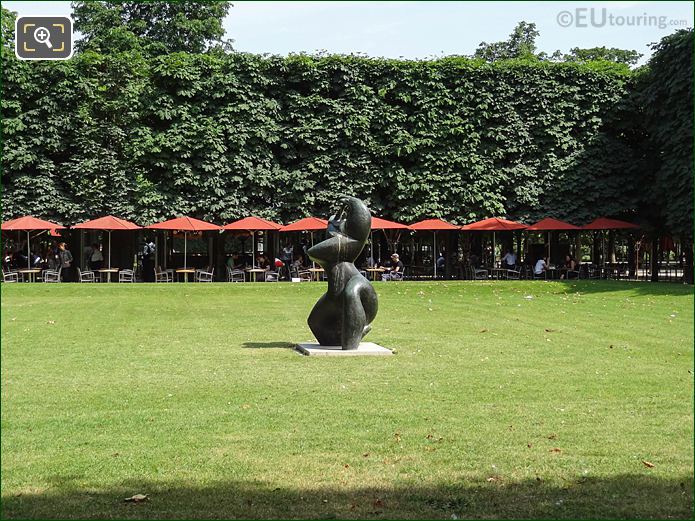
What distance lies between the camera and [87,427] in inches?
289

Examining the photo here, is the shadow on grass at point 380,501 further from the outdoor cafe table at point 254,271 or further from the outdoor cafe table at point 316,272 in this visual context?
the outdoor cafe table at point 254,271

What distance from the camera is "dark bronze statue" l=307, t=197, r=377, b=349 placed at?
1260cm

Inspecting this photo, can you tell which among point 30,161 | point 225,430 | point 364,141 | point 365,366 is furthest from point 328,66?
point 225,430

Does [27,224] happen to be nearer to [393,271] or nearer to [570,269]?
[393,271]

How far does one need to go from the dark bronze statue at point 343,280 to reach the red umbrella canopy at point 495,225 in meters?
24.0

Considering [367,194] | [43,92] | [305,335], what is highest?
[43,92]

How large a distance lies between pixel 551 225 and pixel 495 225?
2307mm

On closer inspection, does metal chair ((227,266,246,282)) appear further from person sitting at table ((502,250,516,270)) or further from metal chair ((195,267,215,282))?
person sitting at table ((502,250,516,270))

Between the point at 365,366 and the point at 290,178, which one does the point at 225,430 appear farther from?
the point at 290,178

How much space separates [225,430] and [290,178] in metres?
30.2

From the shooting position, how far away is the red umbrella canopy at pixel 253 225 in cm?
3431

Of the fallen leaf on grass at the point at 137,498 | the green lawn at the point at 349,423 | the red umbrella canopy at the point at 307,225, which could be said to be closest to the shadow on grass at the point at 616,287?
the green lawn at the point at 349,423

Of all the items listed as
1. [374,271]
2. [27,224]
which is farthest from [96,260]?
[374,271]

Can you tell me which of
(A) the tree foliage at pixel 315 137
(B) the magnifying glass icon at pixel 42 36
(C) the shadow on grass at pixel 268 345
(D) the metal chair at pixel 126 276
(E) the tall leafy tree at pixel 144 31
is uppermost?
(E) the tall leafy tree at pixel 144 31
